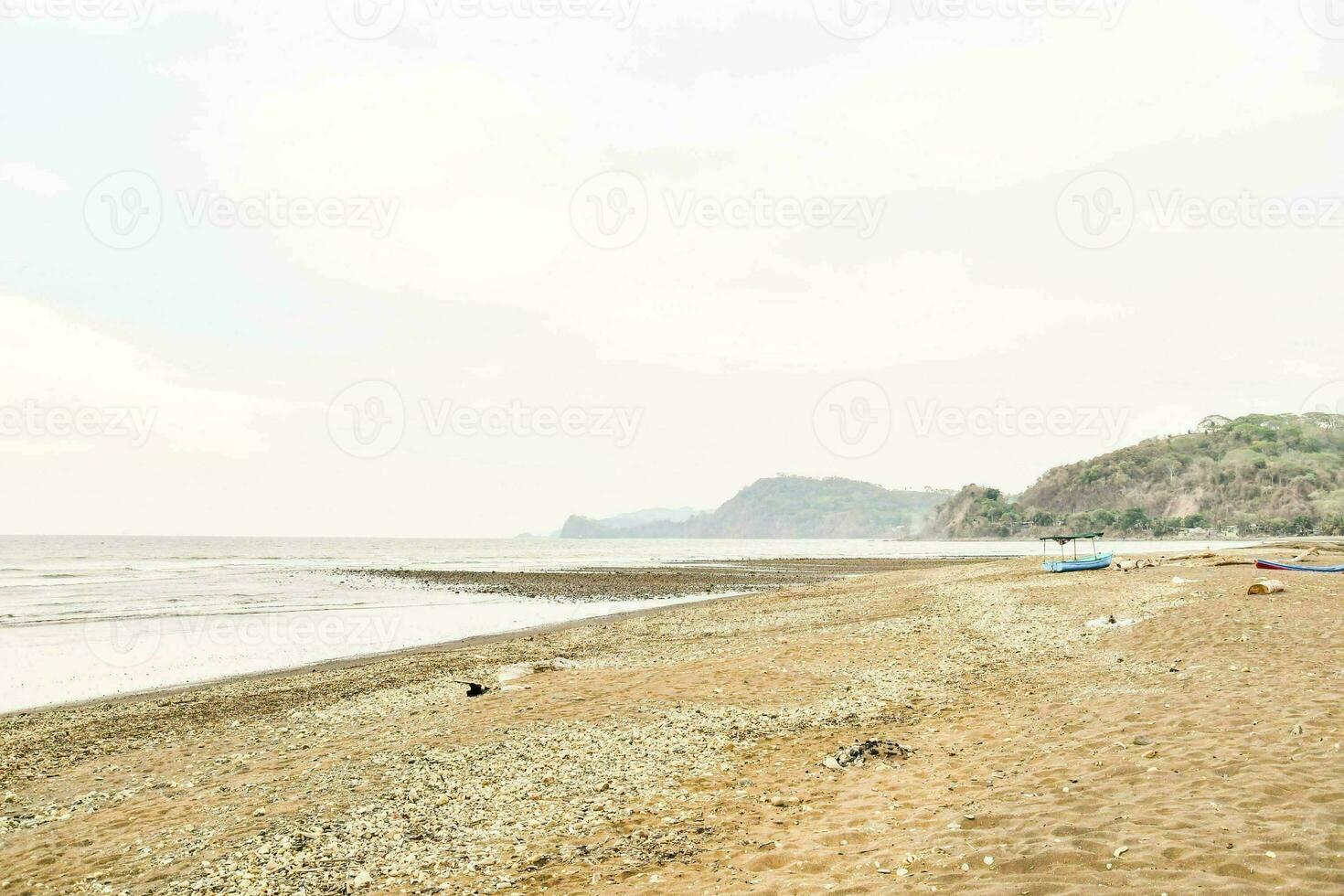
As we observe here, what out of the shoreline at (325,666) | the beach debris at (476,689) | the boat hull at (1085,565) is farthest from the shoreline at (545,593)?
the boat hull at (1085,565)

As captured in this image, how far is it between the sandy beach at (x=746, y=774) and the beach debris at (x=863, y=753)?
0.20 ft

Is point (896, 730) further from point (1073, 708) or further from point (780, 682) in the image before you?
point (780, 682)

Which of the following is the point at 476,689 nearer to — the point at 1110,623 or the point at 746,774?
the point at 746,774

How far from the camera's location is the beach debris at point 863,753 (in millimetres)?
11828

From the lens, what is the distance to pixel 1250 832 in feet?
25.5

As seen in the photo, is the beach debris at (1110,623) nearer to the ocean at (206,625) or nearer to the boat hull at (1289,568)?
the boat hull at (1289,568)

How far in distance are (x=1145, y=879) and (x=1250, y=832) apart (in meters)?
1.73

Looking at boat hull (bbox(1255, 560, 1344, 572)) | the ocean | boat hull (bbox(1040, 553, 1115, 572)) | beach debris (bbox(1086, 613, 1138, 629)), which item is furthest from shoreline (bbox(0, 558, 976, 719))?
boat hull (bbox(1255, 560, 1344, 572))

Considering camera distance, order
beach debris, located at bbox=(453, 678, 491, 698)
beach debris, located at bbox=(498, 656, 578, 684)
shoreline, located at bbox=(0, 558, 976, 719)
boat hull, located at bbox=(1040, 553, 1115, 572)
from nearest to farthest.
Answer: beach debris, located at bbox=(453, 678, 491, 698) → beach debris, located at bbox=(498, 656, 578, 684) → shoreline, located at bbox=(0, 558, 976, 719) → boat hull, located at bbox=(1040, 553, 1115, 572)

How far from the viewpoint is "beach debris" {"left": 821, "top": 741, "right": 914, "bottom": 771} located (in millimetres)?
11828

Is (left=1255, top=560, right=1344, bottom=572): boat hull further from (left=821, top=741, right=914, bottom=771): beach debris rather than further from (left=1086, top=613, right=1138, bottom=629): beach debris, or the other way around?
(left=821, top=741, right=914, bottom=771): beach debris

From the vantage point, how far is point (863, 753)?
12.1m

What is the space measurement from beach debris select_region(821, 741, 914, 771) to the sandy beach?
0.06 metres

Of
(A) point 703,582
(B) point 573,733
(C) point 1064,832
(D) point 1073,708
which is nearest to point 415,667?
(B) point 573,733
